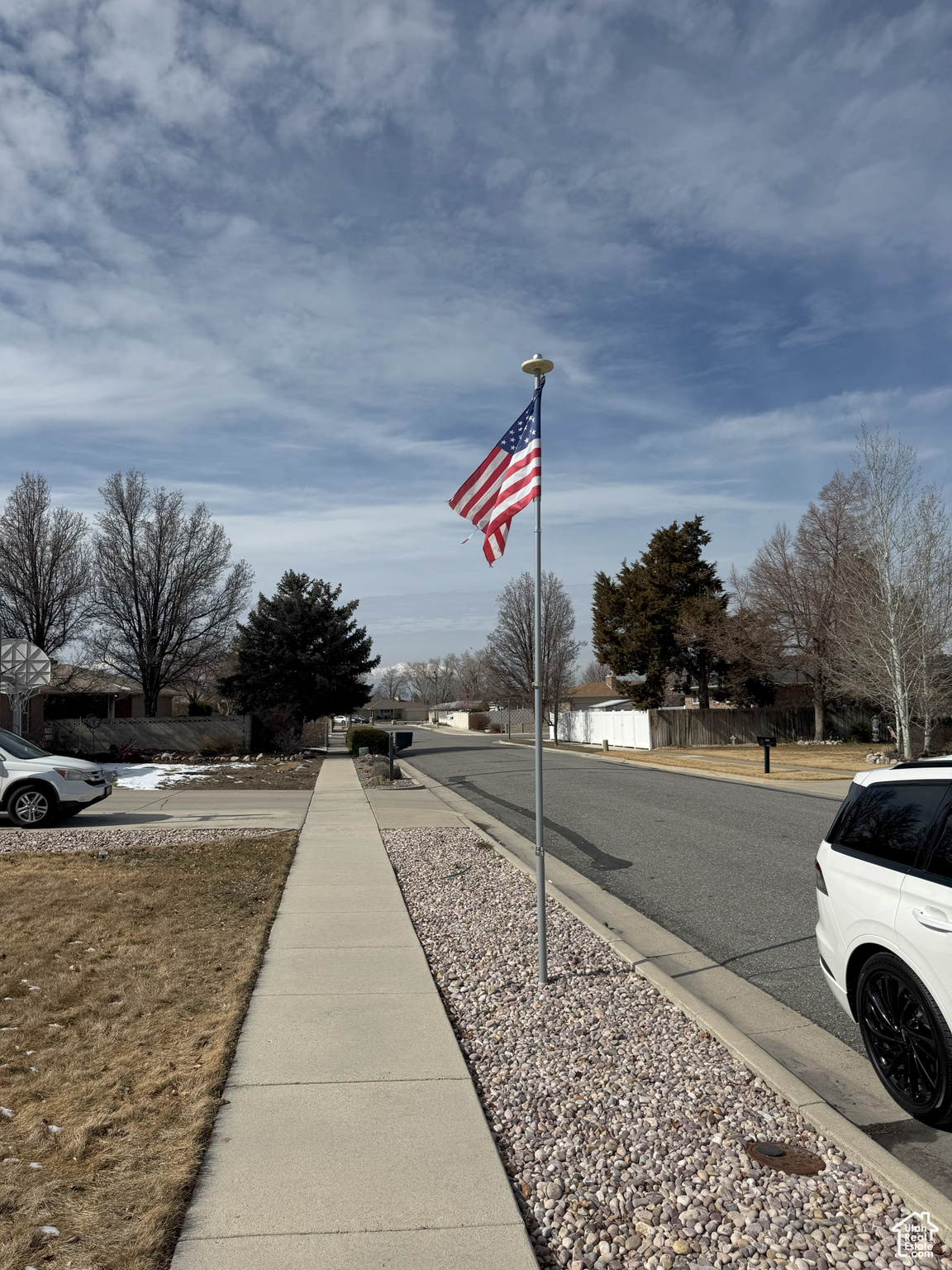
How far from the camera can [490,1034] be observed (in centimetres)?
503

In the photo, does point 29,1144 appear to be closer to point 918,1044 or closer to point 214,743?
point 918,1044

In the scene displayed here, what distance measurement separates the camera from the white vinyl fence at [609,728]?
40.7m

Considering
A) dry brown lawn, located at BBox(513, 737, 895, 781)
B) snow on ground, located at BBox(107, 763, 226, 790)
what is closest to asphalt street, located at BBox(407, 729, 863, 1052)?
dry brown lawn, located at BBox(513, 737, 895, 781)

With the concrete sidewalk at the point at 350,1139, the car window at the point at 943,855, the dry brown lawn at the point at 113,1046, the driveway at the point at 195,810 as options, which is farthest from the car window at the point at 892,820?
the driveway at the point at 195,810

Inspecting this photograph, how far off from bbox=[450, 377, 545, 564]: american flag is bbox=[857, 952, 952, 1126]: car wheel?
3639mm

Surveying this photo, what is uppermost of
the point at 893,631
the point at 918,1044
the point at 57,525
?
the point at 57,525

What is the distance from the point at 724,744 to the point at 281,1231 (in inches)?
1558

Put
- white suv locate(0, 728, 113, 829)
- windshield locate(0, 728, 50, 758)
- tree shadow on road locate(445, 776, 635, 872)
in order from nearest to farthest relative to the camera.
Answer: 1. tree shadow on road locate(445, 776, 635, 872)
2. white suv locate(0, 728, 113, 829)
3. windshield locate(0, 728, 50, 758)

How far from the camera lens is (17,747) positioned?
1337 cm

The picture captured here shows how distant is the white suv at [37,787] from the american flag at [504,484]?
9041 mm

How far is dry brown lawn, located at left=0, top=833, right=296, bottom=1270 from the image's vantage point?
307cm

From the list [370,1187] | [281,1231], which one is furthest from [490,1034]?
[281,1231]

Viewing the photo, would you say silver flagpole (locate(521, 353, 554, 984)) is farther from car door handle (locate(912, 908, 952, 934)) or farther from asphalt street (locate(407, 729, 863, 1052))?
car door handle (locate(912, 908, 952, 934))

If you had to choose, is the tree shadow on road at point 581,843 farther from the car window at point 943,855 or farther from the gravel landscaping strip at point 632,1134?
the car window at point 943,855
